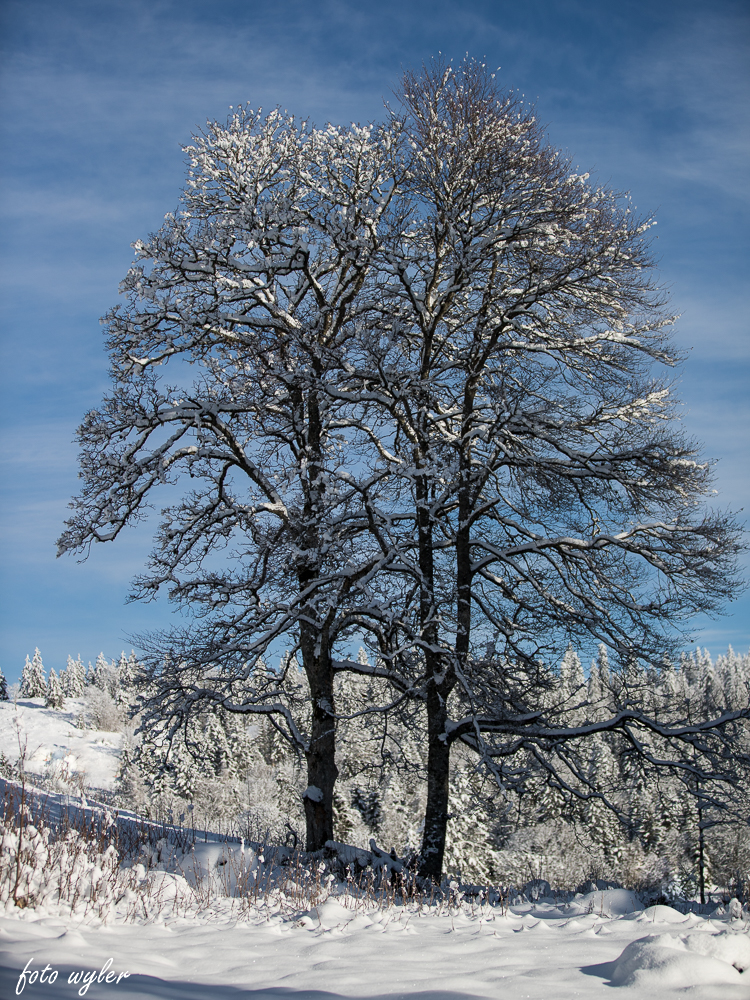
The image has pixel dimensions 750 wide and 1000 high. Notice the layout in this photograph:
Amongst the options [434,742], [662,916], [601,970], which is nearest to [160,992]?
[601,970]

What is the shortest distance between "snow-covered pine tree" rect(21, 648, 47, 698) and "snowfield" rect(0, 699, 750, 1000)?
114 m

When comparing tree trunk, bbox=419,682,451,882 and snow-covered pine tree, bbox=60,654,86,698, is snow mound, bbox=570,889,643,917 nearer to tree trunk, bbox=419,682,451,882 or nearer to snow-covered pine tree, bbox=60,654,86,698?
tree trunk, bbox=419,682,451,882

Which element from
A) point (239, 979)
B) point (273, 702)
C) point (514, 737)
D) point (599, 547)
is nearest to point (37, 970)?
point (239, 979)

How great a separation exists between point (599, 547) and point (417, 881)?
501 centimetres

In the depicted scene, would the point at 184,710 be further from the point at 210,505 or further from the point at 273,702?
the point at 210,505

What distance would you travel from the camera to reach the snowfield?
3.20 m

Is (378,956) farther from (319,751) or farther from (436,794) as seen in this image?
(319,751)

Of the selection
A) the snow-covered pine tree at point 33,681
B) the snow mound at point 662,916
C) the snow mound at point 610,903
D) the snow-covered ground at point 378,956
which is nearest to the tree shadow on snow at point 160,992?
the snow-covered ground at point 378,956

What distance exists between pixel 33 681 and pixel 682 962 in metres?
120

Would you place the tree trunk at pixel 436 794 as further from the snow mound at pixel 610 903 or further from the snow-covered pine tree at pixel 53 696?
the snow-covered pine tree at pixel 53 696

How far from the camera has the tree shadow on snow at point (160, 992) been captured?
9.59ft

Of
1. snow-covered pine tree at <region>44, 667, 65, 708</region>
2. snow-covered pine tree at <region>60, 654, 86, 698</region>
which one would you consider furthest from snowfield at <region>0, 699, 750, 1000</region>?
snow-covered pine tree at <region>60, 654, 86, 698</region>

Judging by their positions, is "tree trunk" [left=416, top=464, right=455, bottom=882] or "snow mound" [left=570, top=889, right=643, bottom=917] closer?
"snow mound" [left=570, top=889, right=643, bottom=917]

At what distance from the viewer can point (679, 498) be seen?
9539 millimetres
